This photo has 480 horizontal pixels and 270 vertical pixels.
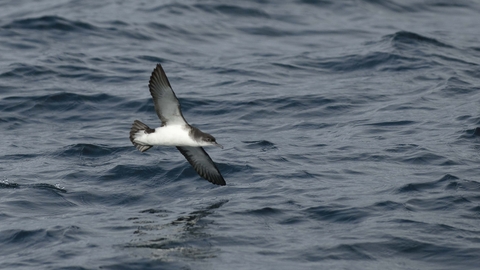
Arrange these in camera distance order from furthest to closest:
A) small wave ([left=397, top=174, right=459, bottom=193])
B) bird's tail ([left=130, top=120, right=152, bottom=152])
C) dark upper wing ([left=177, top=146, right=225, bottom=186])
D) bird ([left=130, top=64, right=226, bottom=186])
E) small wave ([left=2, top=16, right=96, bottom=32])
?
small wave ([left=2, top=16, right=96, bottom=32]) < small wave ([left=397, top=174, right=459, bottom=193]) < dark upper wing ([left=177, top=146, right=225, bottom=186]) < bird's tail ([left=130, top=120, right=152, bottom=152]) < bird ([left=130, top=64, right=226, bottom=186])

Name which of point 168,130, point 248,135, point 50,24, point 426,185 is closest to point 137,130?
point 168,130

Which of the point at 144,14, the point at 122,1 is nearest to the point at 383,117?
the point at 144,14

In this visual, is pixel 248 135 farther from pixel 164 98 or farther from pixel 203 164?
pixel 164 98

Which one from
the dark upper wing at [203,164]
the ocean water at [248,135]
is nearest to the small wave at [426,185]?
the ocean water at [248,135]

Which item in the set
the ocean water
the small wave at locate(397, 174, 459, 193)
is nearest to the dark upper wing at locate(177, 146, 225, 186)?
the ocean water

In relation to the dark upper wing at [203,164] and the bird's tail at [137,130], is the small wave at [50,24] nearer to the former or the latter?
the dark upper wing at [203,164]

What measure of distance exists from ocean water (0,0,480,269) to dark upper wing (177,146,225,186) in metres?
0.30

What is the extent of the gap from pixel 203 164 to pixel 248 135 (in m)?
2.58

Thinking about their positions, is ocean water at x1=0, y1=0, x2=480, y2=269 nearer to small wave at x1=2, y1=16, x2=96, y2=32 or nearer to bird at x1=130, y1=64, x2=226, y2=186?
small wave at x1=2, y1=16, x2=96, y2=32

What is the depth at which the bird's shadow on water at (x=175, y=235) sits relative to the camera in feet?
29.8

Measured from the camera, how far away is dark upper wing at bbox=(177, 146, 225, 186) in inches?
418

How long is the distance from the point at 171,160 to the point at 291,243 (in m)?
3.37

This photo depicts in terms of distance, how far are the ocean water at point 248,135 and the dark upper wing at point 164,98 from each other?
1215 millimetres

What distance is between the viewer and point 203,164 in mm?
10750
